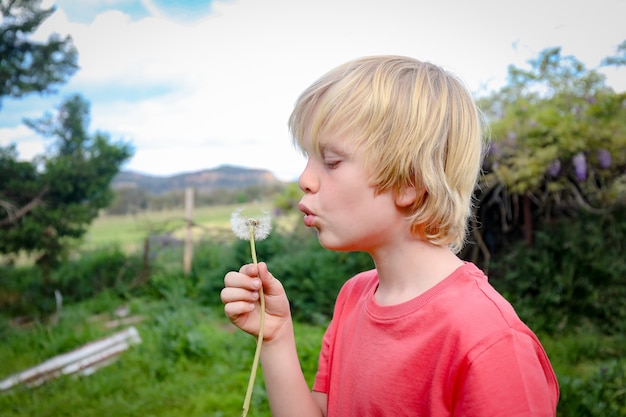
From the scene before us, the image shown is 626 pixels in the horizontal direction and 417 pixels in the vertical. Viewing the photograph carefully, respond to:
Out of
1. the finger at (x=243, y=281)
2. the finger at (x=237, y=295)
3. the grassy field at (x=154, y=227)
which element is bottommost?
the grassy field at (x=154, y=227)

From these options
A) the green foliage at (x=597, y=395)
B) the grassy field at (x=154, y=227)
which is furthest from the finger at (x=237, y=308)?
the grassy field at (x=154, y=227)

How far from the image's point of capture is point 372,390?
44.6 inches

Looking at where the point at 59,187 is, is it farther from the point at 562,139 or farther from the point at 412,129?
the point at 412,129

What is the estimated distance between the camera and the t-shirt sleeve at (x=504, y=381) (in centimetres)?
93

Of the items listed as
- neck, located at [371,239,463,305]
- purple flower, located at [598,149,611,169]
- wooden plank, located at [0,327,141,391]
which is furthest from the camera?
wooden plank, located at [0,327,141,391]

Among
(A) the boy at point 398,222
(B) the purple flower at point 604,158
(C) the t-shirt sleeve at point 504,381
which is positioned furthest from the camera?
(B) the purple flower at point 604,158

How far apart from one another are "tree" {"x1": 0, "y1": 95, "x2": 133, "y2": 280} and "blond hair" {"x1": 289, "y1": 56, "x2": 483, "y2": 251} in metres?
5.09

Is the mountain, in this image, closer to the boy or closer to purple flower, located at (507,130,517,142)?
purple flower, located at (507,130,517,142)

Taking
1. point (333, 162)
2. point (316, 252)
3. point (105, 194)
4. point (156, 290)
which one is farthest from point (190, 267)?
point (333, 162)

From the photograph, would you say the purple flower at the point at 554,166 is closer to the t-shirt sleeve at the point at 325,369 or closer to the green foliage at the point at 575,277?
the green foliage at the point at 575,277

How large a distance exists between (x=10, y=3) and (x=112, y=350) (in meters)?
3.24

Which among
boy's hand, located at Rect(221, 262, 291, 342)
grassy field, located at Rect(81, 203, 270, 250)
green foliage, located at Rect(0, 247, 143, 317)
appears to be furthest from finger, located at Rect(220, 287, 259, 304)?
grassy field, located at Rect(81, 203, 270, 250)

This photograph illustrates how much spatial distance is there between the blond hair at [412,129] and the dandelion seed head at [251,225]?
0.64ft

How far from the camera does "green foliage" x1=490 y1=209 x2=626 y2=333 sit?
13.5ft
